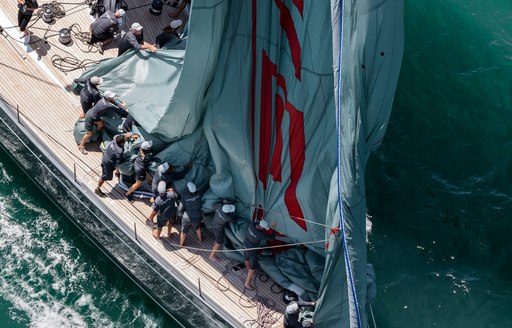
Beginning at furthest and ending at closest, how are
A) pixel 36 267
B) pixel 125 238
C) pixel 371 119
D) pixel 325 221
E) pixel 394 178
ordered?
pixel 394 178, pixel 36 267, pixel 125 238, pixel 325 221, pixel 371 119

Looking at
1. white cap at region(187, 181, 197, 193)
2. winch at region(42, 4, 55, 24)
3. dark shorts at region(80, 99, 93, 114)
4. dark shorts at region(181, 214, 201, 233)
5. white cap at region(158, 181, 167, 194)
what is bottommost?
dark shorts at region(181, 214, 201, 233)

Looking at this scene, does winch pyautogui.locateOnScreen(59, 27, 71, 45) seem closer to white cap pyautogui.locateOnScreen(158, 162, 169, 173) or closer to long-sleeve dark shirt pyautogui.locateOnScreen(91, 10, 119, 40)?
long-sleeve dark shirt pyautogui.locateOnScreen(91, 10, 119, 40)

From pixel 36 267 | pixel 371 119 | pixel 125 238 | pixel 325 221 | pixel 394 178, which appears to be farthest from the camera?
pixel 394 178

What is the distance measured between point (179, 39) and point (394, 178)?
572cm

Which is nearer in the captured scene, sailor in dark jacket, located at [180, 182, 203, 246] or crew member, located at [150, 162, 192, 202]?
sailor in dark jacket, located at [180, 182, 203, 246]

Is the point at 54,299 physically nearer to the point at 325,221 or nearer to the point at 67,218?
the point at 67,218

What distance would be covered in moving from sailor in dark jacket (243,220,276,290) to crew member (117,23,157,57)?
4435mm

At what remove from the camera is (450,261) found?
66.1ft

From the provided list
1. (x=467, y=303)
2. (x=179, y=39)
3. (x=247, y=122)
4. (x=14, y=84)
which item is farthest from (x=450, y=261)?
(x=14, y=84)

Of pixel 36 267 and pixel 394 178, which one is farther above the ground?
pixel 394 178

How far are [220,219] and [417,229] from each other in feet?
16.0

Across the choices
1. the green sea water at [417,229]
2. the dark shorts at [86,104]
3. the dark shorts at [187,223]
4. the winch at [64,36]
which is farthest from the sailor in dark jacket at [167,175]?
the winch at [64,36]

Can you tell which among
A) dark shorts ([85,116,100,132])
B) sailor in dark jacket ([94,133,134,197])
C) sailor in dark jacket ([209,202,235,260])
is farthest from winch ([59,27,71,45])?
sailor in dark jacket ([209,202,235,260])

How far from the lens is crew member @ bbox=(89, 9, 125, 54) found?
20.4m
